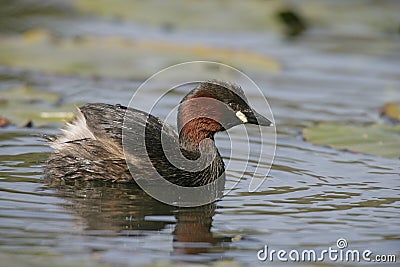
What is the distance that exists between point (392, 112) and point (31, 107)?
371 centimetres

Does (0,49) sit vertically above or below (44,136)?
above

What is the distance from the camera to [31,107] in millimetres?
9523

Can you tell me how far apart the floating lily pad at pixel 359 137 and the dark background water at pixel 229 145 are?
0.09m

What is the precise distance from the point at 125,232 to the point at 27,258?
903 mm

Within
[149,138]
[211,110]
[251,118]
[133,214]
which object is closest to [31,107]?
[149,138]

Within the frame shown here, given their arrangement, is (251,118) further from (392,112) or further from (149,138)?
(392,112)

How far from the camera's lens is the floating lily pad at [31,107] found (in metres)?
9.17

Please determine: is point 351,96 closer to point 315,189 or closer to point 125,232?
point 315,189

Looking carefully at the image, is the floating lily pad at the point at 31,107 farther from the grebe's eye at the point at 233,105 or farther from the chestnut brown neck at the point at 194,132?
the grebe's eye at the point at 233,105

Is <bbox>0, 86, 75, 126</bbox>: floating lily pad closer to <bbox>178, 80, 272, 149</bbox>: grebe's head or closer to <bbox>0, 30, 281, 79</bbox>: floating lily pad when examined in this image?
<bbox>0, 30, 281, 79</bbox>: floating lily pad

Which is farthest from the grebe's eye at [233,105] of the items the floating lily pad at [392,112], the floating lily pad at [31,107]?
the floating lily pad at [392,112]

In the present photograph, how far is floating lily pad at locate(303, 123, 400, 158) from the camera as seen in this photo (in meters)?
8.62

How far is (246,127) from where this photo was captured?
9.72 metres

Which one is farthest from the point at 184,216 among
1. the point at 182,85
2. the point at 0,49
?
the point at 0,49
